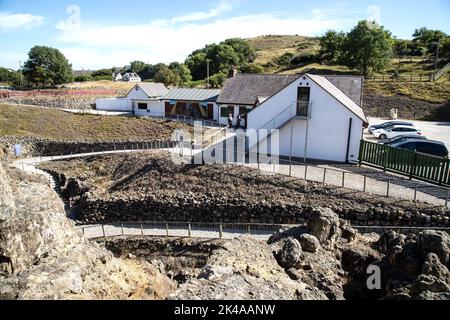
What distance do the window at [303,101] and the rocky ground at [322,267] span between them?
1038 cm

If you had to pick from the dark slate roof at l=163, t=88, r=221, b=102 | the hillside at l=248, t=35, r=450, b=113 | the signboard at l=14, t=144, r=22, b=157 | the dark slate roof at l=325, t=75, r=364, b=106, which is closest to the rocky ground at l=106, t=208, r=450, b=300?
the dark slate roof at l=325, t=75, r=364, b=106

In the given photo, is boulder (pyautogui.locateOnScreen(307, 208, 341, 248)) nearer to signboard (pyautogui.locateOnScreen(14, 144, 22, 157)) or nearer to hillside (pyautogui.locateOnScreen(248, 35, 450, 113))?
signboard (pyautogui.locateOnScreen(14, 144, 22, 157))

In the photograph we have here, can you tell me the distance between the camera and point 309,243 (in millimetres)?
12539

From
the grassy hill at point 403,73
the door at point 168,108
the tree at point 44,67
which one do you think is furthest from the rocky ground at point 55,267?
the tree at point 44,67

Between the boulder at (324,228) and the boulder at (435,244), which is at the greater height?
the boulder at (435,244)

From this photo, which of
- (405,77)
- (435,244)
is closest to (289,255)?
(435,244)

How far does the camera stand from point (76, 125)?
122 ft

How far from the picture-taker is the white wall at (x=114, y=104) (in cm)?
4472

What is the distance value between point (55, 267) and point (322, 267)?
8205 millimetres

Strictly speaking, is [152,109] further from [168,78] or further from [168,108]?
[168,78]

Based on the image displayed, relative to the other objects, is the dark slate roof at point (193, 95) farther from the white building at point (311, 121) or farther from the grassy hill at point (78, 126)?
the white building at point (311, 121)

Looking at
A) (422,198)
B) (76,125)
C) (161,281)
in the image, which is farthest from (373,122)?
(161,281)

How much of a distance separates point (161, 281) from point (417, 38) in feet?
300
